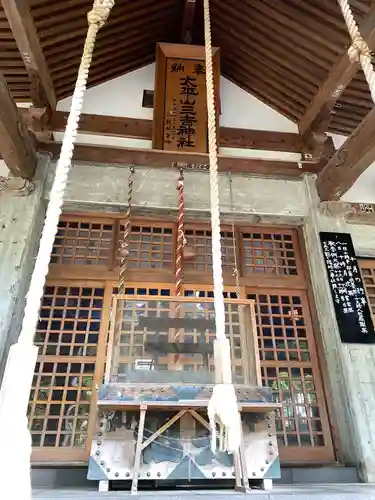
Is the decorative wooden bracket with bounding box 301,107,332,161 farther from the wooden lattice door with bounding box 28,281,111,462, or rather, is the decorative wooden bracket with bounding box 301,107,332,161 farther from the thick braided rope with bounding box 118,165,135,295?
the wooden lattice door with bounding box 28,281,111,462

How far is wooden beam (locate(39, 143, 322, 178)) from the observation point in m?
3.52

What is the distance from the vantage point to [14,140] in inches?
111

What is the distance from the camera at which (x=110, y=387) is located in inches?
88.0

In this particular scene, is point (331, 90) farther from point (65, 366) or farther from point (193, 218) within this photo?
point (65, 366)

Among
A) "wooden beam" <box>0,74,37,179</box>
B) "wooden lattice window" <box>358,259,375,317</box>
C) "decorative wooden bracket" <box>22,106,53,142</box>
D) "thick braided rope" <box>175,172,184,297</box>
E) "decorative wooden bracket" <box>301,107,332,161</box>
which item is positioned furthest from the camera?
"decorative wooden bracket" <box>301,107,332,161</box>

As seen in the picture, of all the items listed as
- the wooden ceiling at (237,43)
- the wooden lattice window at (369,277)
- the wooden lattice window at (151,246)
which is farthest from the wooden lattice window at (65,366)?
the wooden lattice window at (369,277)

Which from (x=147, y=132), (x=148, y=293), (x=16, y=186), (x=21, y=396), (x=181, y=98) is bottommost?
(x=21, y=396)

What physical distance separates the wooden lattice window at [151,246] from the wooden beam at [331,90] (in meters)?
1.66

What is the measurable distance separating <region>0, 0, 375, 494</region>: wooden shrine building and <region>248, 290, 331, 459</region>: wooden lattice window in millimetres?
13

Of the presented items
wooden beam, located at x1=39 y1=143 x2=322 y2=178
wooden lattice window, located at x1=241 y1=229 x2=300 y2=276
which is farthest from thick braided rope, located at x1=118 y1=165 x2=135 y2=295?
wooden lattice window, located at x1=241 y1=229 x2=300 y2=276

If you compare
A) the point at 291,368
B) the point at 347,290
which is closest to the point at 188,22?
the point at 347,290

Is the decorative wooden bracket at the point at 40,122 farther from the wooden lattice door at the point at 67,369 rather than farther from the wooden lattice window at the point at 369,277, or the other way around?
the wooden lattice window at the point at 369,277

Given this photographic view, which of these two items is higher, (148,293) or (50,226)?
(148,293)

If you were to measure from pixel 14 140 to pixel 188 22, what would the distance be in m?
2.23
